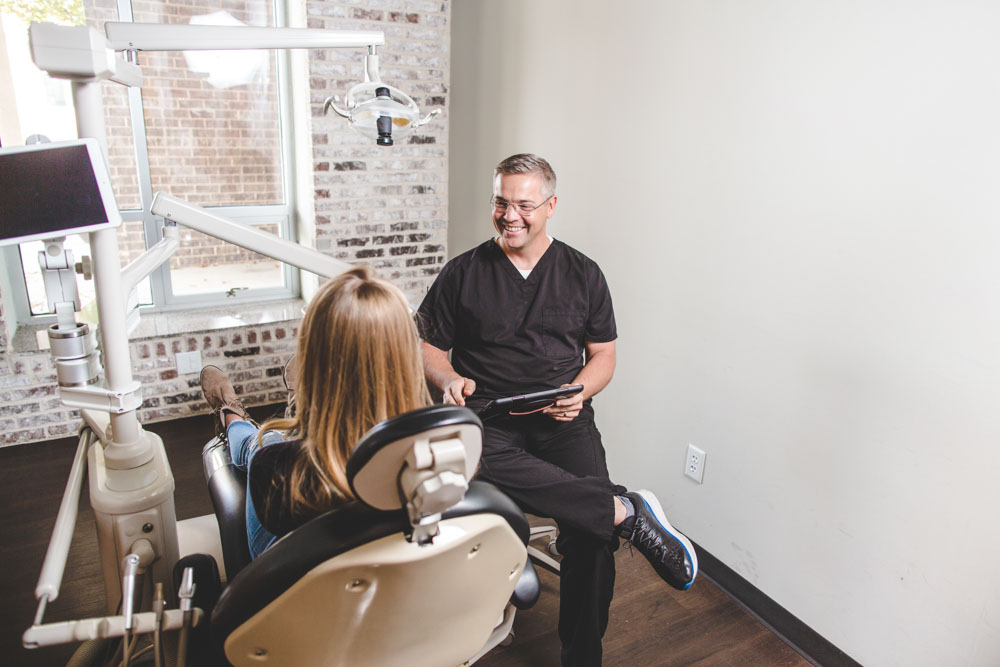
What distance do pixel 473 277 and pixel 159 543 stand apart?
3.49 ft

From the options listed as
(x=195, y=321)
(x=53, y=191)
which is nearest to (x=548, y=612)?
(x=53, y=191)

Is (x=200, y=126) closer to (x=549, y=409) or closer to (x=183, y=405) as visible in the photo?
(x=183, y=405)

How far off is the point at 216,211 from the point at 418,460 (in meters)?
2.83

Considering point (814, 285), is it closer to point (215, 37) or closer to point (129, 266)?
point (215, 37)

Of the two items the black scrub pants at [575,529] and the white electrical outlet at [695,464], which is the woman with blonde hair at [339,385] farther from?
the white electrical outlet at [695,464]

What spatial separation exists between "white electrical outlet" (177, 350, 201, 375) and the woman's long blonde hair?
A: 2211 mm

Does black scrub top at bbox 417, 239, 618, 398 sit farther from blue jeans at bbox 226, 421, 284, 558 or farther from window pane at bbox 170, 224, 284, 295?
window pane at bbox 170, 224, 284, 295

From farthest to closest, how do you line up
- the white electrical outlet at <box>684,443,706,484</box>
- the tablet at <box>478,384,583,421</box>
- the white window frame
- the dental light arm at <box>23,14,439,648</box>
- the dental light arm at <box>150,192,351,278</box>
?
the white window frame, the white electrical outlet at <box>684,443,706,484</box>, the tablet at <box>478,384,583,421</box>, the dental light arm at <box>150,192,351,278</box>, the dental light arm at <box>23,14,439,648</box>

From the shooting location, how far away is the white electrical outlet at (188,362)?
116 inches

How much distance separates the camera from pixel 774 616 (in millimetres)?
1907

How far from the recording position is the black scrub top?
1953 mm

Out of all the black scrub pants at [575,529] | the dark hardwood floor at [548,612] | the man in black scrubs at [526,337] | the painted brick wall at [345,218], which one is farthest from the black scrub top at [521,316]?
the painted brick wall at [345,218]

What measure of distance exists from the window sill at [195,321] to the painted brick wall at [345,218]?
0.03 metres

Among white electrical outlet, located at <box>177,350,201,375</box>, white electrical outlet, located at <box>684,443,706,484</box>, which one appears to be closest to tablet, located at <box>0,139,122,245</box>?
white electrical outlet, located at <box>684,443,706,484</box>
